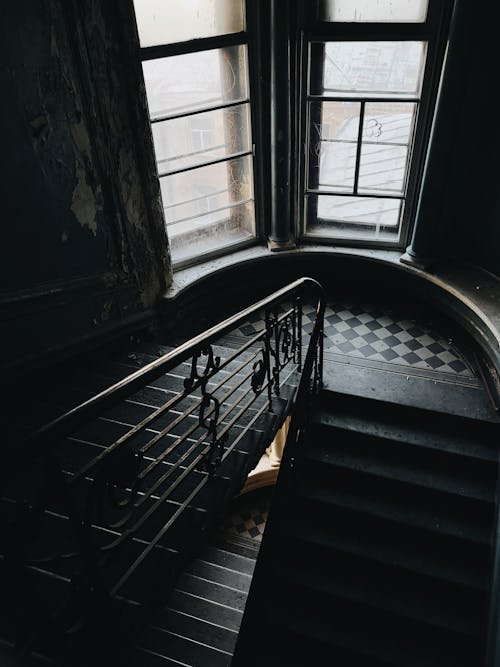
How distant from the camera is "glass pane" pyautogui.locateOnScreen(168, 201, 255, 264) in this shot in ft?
17.1

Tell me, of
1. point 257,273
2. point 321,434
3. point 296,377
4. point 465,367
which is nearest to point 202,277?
point 257,273

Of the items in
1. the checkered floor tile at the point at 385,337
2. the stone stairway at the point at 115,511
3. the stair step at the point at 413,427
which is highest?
the stone stairway at the point at 115,511

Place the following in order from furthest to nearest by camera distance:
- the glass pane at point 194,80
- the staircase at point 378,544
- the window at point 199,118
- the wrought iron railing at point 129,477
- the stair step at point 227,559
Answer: the stair step at point 227,559
the glass pane at point 194,80
the window at point 199,118
the staircase at point 378,544
the wrought iron railing at point 129,477

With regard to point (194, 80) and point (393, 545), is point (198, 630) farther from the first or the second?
point (194, 80)

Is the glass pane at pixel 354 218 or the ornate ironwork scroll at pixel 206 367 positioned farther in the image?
the glass pane at pixel 354 218

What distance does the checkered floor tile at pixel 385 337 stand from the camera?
489cm

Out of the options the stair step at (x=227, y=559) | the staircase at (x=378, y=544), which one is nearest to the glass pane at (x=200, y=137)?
the staircase at (x=378, y=544)

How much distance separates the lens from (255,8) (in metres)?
4.43

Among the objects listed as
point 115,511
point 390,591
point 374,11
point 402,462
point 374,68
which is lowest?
point 390,591

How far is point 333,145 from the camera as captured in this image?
16.7 feet

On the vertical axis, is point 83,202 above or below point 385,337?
above

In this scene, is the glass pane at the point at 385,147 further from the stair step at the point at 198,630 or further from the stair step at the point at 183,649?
the stair step at the point at 183,649

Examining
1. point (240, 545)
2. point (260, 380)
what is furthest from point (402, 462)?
point (240, 545)

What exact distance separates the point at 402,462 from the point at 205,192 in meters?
2.99
